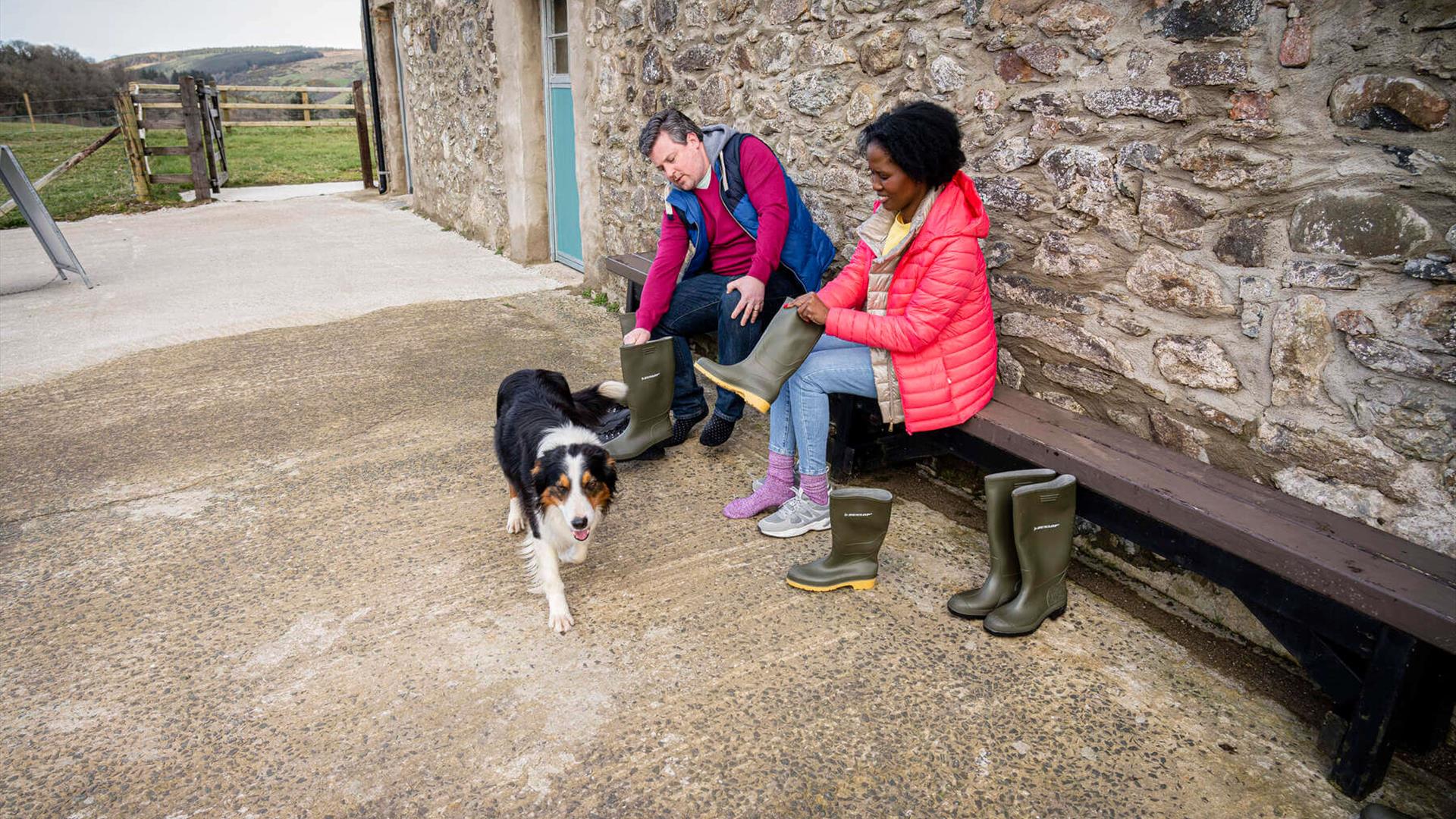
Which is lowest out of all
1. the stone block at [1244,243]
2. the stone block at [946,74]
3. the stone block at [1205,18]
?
the stone block at [1244,243]

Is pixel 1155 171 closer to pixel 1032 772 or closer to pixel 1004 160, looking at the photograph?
pixel 1004 160

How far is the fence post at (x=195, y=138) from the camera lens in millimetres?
11016

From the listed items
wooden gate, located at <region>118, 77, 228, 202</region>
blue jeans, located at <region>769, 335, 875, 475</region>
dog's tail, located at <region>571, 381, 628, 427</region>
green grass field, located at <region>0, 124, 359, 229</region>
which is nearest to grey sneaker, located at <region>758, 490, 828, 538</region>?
blue jeans, located at <region>769, 335, 875, 475</region>

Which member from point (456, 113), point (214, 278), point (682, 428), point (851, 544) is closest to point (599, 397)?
point (682, 428)

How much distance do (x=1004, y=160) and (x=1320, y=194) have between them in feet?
3.44

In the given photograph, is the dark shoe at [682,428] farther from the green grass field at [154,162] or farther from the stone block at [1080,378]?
the green grass field at [154,162]

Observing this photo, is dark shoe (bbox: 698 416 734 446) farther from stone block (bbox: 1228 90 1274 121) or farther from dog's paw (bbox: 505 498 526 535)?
stone block (bbox: 1228 90 1274 121)

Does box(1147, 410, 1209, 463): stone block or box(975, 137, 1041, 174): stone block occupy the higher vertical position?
box(975, 137, 1041, 174): stone block

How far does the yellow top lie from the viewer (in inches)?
111

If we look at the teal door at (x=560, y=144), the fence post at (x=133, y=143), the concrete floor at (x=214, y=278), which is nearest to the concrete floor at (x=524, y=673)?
the concrete floor at (x=214, y=278)

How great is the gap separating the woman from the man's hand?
400 millimetres

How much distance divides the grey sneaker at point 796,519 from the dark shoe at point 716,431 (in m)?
0.75

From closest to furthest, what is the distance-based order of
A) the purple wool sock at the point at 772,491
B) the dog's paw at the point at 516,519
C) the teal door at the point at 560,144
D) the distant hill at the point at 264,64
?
the dog's paw at the point at 516,519 → the purple wool sock at the point at 772,491 → the teal door at the point at 560,144 → the distant hill at the point at 264,64

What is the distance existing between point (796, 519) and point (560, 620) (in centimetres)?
97
